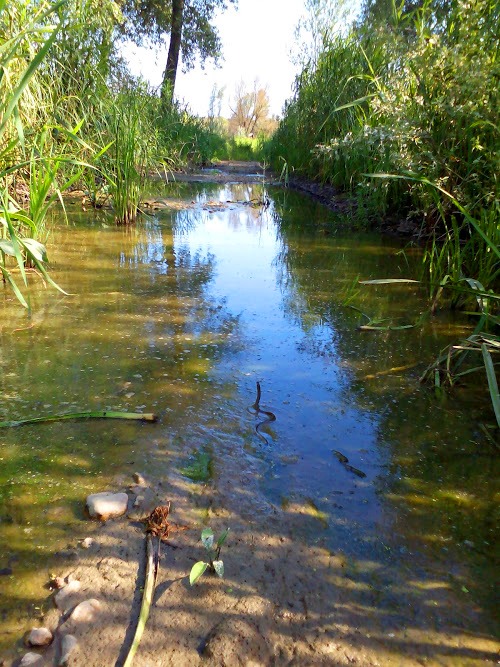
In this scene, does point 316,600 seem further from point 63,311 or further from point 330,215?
point 330,215

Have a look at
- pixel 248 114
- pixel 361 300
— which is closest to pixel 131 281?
pixel 361 300

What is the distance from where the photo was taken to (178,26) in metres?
14.0

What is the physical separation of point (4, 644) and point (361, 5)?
9977 mm

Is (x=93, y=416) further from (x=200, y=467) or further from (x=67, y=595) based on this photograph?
(x=67, y=595)

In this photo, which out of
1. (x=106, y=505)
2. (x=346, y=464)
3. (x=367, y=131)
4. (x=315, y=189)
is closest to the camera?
(x=106, y=505)

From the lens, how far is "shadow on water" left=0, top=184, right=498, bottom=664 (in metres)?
1.03

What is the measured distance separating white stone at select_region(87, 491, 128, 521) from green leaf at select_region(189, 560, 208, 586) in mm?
241

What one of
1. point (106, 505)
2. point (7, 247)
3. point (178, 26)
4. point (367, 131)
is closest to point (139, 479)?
point (106, 505)

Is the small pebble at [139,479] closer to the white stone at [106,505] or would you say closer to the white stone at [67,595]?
the white stone at [106,505]

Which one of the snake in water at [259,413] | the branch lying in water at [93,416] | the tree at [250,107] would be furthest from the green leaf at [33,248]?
the tree at [250,107]

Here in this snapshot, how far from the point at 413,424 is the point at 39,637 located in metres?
1.15

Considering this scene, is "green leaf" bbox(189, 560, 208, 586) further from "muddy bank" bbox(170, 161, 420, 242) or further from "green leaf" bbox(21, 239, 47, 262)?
"muddy bank" bbox(170, 161, 420, 242)

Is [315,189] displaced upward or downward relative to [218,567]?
upward

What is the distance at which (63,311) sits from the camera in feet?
7.91
